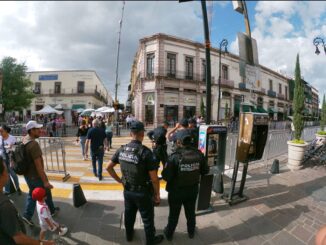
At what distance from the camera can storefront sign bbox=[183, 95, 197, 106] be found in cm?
2731

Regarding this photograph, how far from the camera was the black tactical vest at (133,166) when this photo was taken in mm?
2844

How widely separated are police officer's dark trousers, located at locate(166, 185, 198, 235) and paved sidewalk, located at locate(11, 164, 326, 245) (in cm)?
24

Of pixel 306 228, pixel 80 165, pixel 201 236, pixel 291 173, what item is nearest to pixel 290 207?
pixel 306 228

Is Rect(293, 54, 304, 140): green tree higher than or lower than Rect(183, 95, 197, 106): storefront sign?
lower

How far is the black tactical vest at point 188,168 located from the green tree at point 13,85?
98.1 ft

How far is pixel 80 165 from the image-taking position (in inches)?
302

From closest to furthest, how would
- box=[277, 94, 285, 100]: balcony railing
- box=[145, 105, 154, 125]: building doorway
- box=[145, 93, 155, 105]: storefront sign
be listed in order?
1. box=[145, 93, 155, 105]: storefront sign
2. box=[145, 105, 154, 125]: building doorway
3. box=[277, 94, 285, 100]: balcony railing

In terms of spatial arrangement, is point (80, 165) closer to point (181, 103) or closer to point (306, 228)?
point (306, 228)

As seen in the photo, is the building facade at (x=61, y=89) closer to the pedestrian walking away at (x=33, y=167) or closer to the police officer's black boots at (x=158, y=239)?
the pedestrian walking away at (x=33, y=167)

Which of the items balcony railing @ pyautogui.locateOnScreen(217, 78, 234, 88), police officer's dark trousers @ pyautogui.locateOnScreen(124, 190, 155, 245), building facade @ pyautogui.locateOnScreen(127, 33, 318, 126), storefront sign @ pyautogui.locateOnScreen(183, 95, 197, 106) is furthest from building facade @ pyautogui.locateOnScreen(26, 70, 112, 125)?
police officer's dark trousers @ pyautogui.locateOnScreen(124, 190, 155, 245)

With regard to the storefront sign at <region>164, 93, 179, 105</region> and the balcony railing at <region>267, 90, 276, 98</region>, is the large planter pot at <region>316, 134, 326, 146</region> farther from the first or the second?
the balcony railing at <region>267, 90, 276, 98</region>

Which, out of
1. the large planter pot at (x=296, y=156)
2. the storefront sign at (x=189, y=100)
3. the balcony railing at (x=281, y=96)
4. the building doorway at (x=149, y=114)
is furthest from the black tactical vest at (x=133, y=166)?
the balcony railing at (x=281, y=96)

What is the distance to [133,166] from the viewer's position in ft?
9.38

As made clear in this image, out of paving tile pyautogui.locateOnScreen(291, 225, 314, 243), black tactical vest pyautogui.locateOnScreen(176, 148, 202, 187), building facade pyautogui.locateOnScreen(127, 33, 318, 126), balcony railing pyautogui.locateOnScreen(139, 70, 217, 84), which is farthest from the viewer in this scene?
balcony railing pyautogui.locateOnScreen(139, 70, 217, 84)
